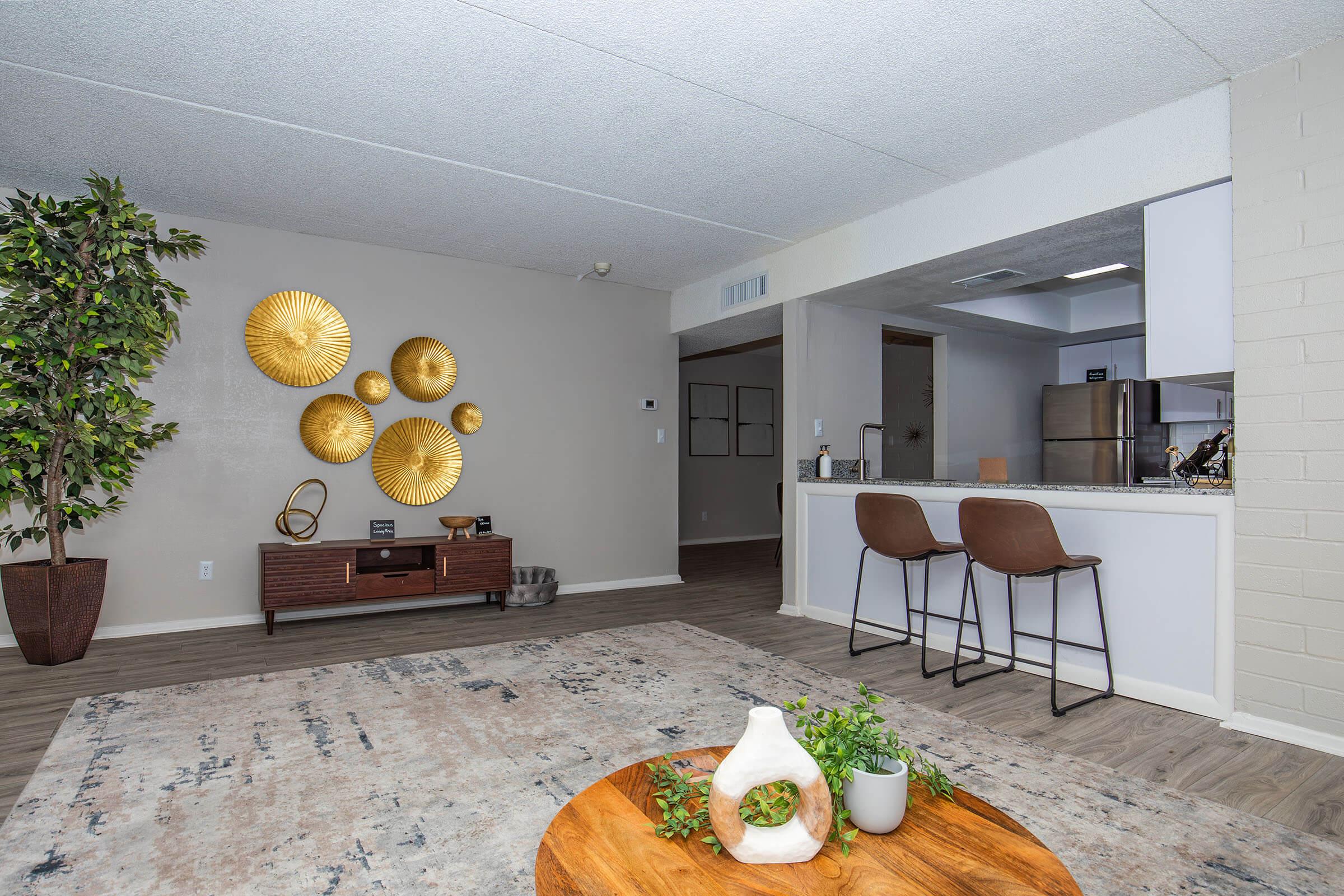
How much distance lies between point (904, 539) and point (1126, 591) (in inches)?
38.1

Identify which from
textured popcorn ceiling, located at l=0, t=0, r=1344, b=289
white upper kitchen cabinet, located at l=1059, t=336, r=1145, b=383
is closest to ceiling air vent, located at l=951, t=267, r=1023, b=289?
textured popcorn ceiling, located at l=0, t=0, r=1344, b=289

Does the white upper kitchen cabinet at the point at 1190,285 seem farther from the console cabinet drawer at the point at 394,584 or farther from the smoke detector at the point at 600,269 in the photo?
the console cabinet drawer at the point at 394,584

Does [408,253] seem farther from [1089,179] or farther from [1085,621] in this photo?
[1085,621]

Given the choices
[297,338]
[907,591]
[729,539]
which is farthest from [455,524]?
[729,539]

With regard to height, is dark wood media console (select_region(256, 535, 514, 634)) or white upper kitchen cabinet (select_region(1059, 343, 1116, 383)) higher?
white upper kitchen cabinet (select_region(1059, 343, 1116, 383))

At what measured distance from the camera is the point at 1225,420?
593 centimetres

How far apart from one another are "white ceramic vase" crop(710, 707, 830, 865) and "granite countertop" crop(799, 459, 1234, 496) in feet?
8.55

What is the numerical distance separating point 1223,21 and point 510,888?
3.46 m

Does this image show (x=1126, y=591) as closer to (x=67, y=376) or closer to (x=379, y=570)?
(x=379, y=570)

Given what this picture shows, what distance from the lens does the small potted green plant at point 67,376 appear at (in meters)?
3.52

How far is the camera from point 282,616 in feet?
15.6

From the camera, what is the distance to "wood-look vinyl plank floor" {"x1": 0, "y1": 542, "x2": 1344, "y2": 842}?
233 centimetres

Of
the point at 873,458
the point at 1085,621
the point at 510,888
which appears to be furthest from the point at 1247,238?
the point at 510,888

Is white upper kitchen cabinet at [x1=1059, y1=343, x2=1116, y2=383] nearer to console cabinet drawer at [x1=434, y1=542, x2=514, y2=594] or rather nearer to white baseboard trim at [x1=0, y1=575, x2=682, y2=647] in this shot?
white baseboard trim at [x1=0, y1=575, x2=682, y2=647]
